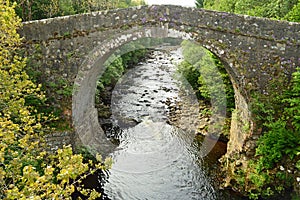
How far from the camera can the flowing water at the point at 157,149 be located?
40.8 ft

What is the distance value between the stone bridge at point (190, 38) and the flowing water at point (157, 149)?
280 cm

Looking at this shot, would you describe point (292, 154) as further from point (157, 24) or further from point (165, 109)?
point (165, 109)

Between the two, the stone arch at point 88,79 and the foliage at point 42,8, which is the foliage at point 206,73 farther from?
the foliage at point 42,8

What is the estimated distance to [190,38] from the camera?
11.4 metres

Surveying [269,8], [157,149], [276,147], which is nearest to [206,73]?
[269,8]

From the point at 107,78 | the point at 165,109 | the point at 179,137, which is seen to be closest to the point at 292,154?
the point at 179,137

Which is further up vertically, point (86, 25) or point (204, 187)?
point (86, 25)

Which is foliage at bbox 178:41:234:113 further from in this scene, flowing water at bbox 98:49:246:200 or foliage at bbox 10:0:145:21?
foliage at bbox 10:0:145:21

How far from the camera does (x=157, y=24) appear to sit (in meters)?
11.4

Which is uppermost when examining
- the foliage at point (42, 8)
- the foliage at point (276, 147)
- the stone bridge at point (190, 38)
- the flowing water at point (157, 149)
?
the foliage at point (42, 8)

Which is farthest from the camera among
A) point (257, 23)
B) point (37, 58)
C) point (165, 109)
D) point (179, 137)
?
point (165, 109)

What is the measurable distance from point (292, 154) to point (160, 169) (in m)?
5.48

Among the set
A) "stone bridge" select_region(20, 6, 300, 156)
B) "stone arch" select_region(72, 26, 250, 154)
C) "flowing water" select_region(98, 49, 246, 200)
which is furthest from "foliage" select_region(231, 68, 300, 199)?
"flowing water" select_region(98, 49, 246, 200)

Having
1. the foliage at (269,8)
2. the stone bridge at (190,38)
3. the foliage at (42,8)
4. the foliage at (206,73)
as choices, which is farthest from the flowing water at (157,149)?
the foliage at (42,8)
